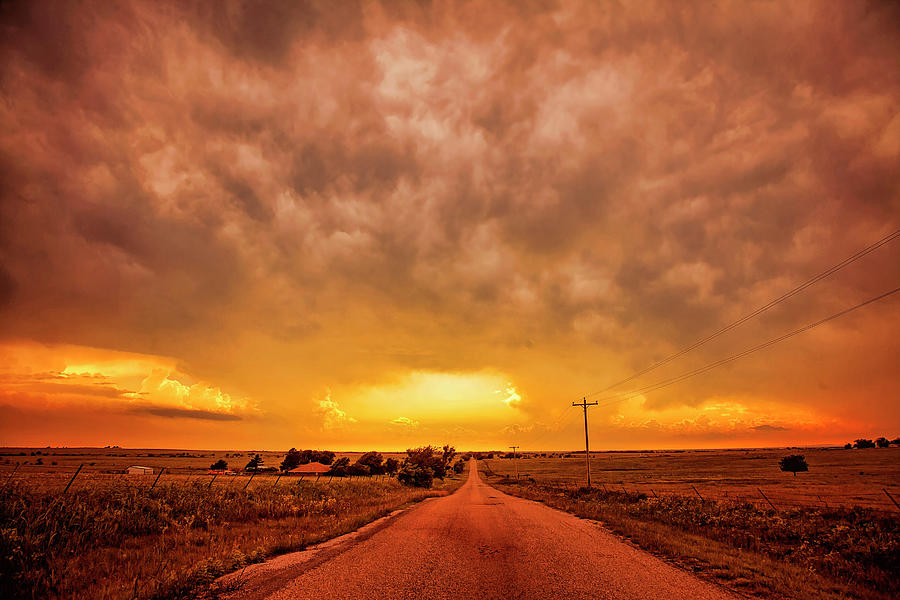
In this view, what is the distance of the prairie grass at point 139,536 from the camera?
891 centimetres

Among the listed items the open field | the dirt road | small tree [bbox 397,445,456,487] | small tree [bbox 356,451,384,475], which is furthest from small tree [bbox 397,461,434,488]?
the dirt road

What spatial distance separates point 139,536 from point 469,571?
12.4m

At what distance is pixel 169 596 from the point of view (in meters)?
8.23

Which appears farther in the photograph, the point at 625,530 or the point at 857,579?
the point at 625,530

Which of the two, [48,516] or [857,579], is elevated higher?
[48,516]

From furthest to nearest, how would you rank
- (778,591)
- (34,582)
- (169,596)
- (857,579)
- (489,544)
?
1. (489,544)
2. (857,579)
3. (778,591)
4. (34,582)
5. (169,596)

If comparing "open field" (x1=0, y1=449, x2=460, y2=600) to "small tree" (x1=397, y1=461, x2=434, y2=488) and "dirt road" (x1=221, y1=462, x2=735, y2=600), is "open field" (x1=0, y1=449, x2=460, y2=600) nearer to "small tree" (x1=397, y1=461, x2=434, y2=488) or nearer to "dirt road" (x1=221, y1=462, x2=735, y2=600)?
"dirt road" (x1=221, y1=462, x2=735, y2=600)

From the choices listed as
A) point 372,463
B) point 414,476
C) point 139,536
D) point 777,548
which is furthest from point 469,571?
point 372,463

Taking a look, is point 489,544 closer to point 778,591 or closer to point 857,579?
point 778,591

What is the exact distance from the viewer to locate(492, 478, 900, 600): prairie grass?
1040cm

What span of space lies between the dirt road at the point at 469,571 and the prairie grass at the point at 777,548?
1332mm

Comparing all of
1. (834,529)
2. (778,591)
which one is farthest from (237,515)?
(834,529)

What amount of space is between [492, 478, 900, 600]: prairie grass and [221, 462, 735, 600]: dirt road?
133 cm

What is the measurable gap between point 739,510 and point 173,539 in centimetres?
2700
